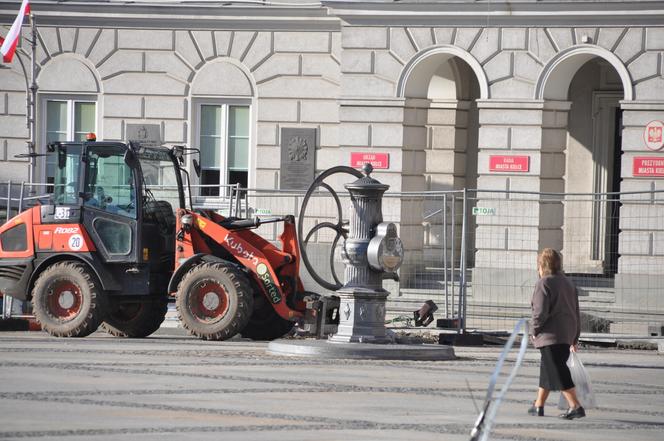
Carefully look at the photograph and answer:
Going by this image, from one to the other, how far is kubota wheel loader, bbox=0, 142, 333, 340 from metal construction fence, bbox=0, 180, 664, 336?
281cm

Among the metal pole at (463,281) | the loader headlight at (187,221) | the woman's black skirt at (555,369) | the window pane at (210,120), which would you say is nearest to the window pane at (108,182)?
the loader headlight at (187,221)

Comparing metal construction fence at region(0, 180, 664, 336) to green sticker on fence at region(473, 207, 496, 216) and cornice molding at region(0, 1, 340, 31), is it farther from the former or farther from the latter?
cornice molding at region(0, 1, 340, 31)

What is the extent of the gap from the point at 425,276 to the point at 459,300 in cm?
196

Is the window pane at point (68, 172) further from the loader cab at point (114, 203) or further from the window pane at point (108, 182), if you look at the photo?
the window pane at point (108, 182)

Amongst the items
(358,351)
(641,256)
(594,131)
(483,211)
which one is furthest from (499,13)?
(358,351)

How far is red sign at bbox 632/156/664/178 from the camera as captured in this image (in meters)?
25.0

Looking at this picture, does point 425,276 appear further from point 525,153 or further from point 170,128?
point 170,128

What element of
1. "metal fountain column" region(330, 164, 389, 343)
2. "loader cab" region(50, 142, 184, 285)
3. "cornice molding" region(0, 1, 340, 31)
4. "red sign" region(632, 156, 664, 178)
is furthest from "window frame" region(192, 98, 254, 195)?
"metal fountain column" region(330, 164, 389, 343)

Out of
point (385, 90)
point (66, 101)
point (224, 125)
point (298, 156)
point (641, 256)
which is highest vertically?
point (385, 90)

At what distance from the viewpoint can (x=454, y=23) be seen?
26016mm

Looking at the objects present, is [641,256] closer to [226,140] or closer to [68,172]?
[68,172]

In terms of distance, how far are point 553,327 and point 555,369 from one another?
0.40 m

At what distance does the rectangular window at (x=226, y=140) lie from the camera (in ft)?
92.5

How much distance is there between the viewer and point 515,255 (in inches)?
938
